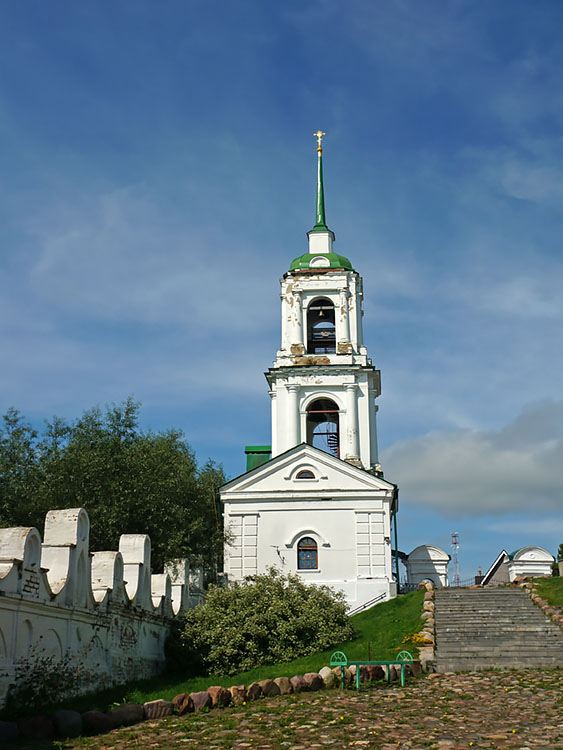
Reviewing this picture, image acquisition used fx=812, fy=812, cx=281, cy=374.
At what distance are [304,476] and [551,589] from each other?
1155 centimetres

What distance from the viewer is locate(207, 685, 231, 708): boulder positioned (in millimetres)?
13539

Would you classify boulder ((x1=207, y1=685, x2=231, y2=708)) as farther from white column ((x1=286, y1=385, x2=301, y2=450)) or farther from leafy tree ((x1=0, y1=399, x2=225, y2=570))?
white column ((x1=286, y1=385, x2=301, y2=450))

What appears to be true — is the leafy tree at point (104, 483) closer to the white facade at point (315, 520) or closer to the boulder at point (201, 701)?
the white facade at point (315, 520)

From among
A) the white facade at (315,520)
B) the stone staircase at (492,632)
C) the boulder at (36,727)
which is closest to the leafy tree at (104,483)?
the white facade at (315,520)

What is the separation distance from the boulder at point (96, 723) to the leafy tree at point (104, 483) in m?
16.3

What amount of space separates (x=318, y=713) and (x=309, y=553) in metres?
22.2

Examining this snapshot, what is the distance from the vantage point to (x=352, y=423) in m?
39.0

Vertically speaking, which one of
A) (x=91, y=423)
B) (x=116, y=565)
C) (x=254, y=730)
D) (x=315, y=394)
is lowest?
(x=254, y=730)

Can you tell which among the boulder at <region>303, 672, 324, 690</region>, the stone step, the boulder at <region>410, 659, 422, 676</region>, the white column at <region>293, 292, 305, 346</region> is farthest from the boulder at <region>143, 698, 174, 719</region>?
the white column at <region>293, 292, 305, 346</region>

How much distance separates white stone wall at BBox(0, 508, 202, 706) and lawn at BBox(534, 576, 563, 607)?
43.2 ft

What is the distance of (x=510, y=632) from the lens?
23.2 meters

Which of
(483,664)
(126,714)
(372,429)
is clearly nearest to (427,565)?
(372,429)

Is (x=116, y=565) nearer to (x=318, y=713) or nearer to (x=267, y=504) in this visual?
(x=318, y=713)

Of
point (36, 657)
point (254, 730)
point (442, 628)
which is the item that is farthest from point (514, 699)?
point (442, 628)
